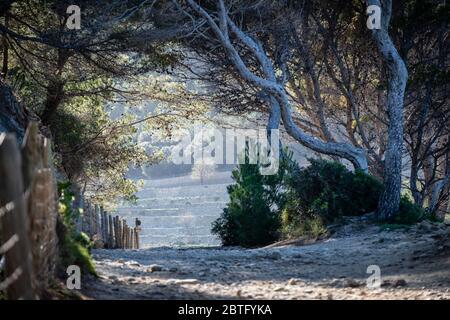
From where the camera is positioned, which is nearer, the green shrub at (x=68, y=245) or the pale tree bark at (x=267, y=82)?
the green shrub at (x=68, y=245)

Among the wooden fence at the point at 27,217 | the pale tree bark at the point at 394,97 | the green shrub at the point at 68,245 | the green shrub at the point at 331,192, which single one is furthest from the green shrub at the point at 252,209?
the wooden fence at the point at 27,217

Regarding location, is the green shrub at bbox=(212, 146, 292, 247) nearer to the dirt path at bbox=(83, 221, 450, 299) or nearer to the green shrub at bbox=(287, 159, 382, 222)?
the green shrub at bbox=(287, 159, 382, 222)

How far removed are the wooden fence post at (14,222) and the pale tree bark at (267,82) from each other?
1296 centimetres

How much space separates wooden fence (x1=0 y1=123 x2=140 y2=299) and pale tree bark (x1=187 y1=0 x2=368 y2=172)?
11433 millimetres

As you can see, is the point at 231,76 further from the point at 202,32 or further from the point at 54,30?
the point at 54,30

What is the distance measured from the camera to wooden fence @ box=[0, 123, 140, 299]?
3611mm

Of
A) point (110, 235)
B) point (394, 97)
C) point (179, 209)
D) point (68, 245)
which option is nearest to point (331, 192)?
point (394, 97)

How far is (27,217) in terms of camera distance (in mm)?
4215

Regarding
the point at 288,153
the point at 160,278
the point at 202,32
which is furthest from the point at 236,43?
the point at 160,278

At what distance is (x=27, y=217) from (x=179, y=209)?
43.1 meters

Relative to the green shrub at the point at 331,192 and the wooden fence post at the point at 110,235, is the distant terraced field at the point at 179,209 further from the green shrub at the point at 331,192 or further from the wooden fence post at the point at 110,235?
the wooden fence post at the point at 110,235

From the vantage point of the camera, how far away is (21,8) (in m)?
16.8

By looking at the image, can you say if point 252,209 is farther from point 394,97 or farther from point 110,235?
point 394,97

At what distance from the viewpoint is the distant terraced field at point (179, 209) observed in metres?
39.8
